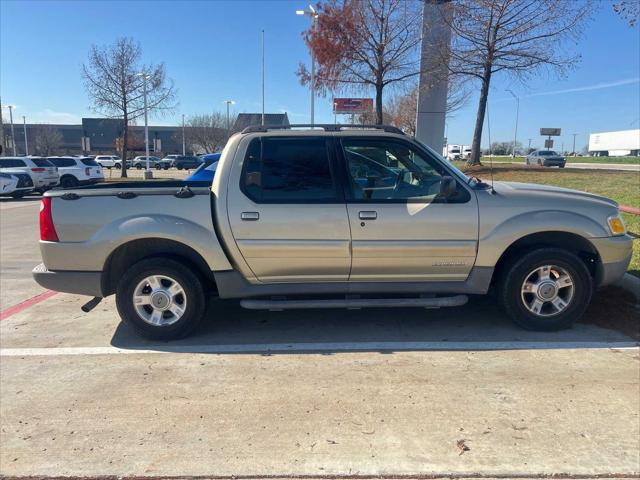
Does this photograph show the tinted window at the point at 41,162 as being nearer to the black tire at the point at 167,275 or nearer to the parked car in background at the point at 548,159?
the black tire at the point at 167,275

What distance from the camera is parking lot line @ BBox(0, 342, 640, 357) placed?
13.7ft

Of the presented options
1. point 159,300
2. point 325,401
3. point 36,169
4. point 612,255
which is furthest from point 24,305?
point 36,169

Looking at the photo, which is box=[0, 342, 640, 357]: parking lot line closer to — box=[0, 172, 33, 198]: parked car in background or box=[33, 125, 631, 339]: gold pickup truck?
box=[33, 125, 631, 339]: gold pickup truck

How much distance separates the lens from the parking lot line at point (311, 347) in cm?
417

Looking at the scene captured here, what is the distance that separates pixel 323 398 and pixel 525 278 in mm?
2222

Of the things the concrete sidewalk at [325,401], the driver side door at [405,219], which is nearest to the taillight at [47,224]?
the concrete sidewalk at [325,401]

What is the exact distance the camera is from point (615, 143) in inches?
4333

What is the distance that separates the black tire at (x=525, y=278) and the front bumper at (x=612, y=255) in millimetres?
195

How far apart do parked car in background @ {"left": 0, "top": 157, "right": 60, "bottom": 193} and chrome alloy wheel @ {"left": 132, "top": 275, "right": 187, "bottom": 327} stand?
19743mm

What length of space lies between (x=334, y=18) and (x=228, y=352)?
774 inches

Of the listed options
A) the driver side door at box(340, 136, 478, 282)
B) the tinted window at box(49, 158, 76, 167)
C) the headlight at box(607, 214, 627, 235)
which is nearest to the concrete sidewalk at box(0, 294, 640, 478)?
the driver side door at box(340, 136, 478, 282)

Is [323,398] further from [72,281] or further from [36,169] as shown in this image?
[36,169]

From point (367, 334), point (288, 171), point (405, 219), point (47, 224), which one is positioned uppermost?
point (288, 171)

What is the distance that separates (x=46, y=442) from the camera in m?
2.94
